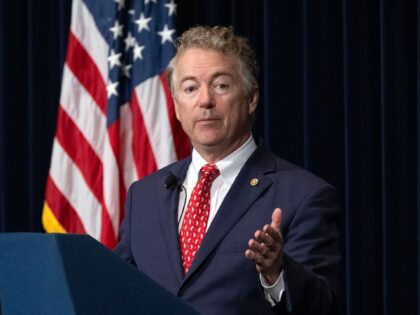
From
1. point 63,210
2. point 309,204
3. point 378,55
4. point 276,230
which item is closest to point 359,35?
point 378,55

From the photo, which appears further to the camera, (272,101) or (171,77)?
(272,101)

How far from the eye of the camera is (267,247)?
1572mm

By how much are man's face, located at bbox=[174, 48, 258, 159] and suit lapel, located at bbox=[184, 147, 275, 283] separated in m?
0.08

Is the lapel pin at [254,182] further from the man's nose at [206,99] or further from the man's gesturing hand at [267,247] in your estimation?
the man's gesturing hand at [267,247]

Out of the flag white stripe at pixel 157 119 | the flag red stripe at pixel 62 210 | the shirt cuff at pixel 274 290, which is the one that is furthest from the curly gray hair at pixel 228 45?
the flag red stripe at pixel 62 210

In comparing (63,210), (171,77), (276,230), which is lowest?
(63,210)

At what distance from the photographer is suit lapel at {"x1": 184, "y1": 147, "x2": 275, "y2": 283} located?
1969mm

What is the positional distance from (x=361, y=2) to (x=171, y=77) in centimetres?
155

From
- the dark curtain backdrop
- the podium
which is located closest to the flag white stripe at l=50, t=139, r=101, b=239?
the dark curtain backdrop

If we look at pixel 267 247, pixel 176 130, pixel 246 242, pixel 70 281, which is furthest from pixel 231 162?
pixel 176 130

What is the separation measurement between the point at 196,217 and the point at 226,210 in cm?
8

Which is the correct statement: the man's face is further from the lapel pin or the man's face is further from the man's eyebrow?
the lapel pin

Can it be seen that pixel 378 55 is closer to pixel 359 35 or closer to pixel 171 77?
pixel 359 35

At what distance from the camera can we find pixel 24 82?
4082 mm
